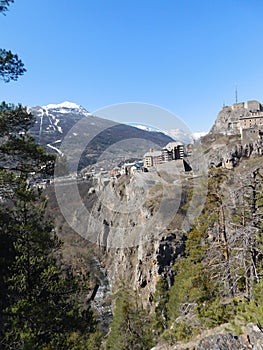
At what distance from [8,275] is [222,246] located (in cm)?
627

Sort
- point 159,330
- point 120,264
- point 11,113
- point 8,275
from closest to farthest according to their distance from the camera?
1. point 11,113
2. point 8,275
3. point 159,330
4. point 120,264

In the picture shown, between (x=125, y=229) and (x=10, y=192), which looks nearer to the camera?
(x=10, y=192)

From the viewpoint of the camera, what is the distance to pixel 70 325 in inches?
327

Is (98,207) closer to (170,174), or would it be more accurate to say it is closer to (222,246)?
(170,174)

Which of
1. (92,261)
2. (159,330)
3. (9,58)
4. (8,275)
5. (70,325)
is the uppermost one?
(9,58)

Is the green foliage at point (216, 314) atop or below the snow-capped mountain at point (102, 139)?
below

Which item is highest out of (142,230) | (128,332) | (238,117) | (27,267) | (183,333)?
(238,117)

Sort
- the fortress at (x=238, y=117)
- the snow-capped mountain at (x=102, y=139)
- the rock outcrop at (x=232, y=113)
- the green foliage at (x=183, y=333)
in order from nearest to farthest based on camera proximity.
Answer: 1. the green foliage at (x=183, y=333)
2. the fortress at (x=238, y=117)
3. the snow-capped mountain at (x=102, y=139)
4. the rock outcrop at (x=232, y=113)

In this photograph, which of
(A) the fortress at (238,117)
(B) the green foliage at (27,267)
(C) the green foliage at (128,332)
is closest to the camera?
(B) the green foliage at (27,267)

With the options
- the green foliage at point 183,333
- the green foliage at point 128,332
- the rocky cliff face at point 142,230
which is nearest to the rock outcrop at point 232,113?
the rocky cliff face at point 142,230

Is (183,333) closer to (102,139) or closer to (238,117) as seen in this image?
(238,117)

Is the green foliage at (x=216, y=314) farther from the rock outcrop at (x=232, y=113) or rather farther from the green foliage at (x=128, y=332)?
the rock outcrop at (x=232, y=113)

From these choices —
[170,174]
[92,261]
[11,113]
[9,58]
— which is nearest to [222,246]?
[11,113]

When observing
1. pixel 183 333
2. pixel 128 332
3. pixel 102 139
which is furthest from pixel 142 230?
pixel 102 139
